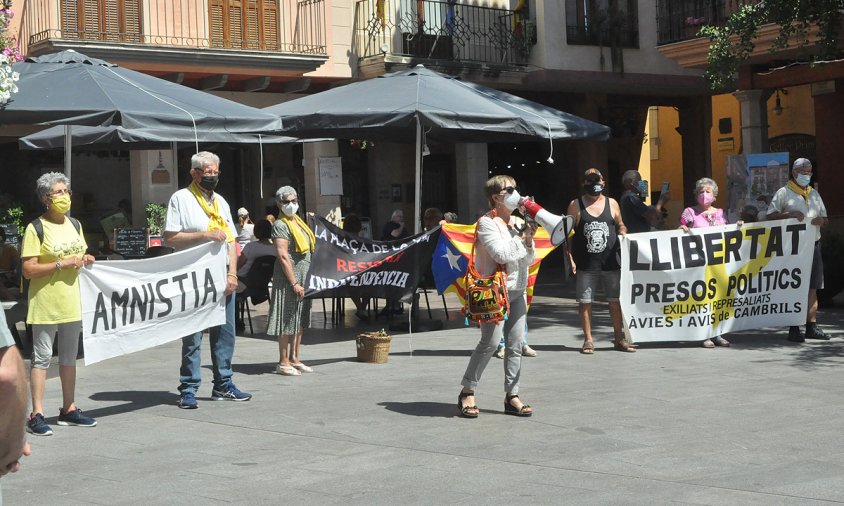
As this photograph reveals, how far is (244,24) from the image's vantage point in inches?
885

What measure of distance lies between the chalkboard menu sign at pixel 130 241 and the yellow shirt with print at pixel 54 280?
40.5 ft

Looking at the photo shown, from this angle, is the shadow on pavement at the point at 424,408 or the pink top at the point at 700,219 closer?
the shadow on pavement at the point at 424,408

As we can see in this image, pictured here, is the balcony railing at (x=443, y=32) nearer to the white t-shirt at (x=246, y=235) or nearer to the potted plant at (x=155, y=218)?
the potted plant at (x=155, y=218)

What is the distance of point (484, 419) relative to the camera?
8508 millimetres

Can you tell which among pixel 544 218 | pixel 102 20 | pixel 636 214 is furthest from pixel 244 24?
pixel 544 218

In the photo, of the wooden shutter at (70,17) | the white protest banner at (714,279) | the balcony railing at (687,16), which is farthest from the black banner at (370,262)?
the balcony railing at (687,16)

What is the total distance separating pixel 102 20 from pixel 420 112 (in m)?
9.74

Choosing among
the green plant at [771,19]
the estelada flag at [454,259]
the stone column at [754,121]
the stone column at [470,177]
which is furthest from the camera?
the stone column at [470,177]

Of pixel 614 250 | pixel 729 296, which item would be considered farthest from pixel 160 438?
pixel 729 296

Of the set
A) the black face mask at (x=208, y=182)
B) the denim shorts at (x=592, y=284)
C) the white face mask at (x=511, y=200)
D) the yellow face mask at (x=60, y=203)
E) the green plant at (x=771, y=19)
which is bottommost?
the denim shorts at (x=592, y=284)

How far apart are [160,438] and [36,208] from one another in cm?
1416

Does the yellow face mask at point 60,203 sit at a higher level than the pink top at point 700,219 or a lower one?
higher

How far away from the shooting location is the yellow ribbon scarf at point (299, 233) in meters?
10.8

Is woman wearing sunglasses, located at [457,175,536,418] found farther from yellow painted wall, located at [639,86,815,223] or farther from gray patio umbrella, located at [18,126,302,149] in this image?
yellow painted wall, located at [639,86,815,223]
